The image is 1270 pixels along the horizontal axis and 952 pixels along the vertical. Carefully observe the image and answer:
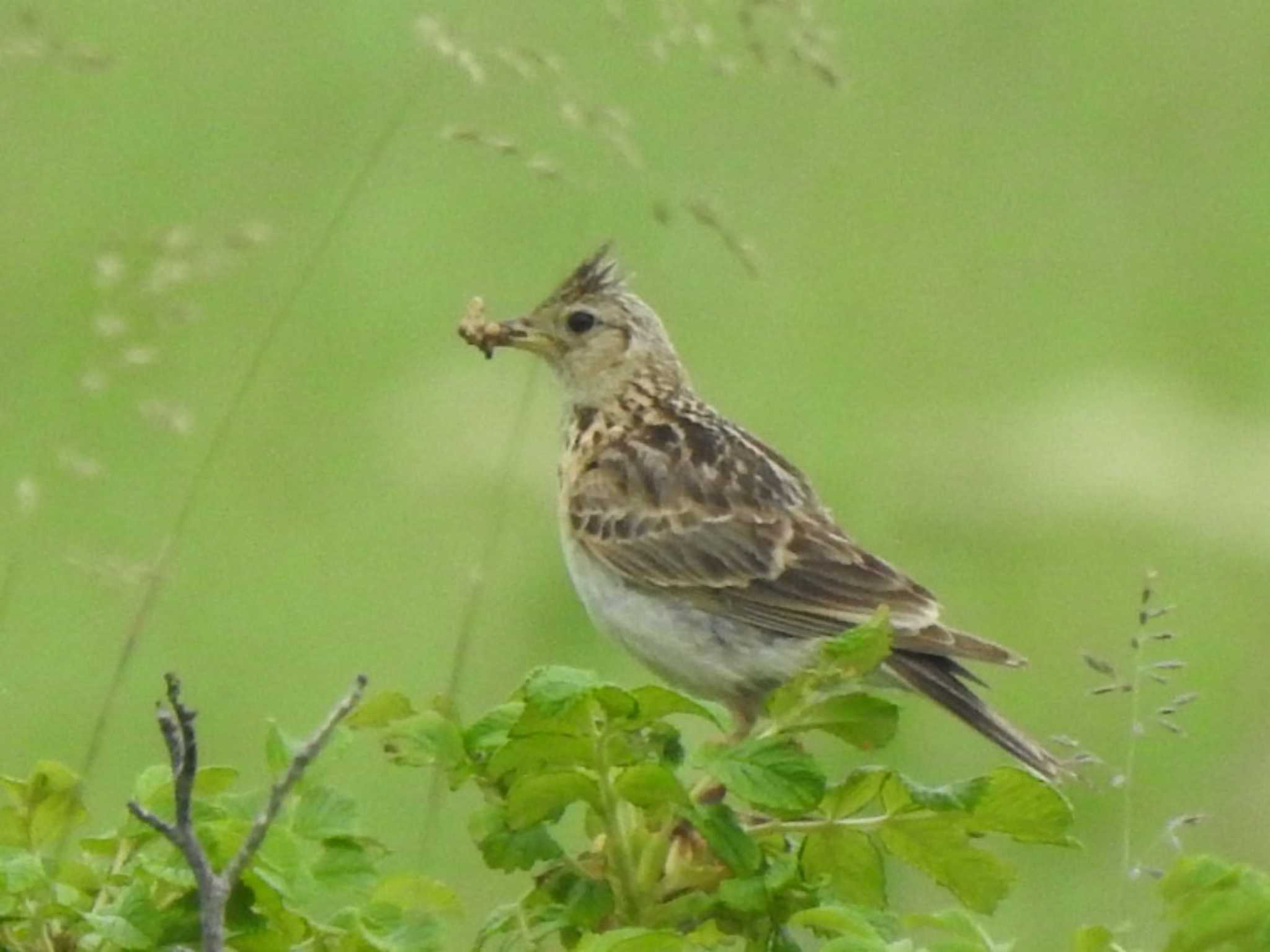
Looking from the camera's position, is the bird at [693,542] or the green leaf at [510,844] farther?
the bird at [693,542]

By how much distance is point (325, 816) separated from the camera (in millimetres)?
2885

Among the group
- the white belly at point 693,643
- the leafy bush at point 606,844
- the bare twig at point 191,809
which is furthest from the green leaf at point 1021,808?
the white belly at point 693,643

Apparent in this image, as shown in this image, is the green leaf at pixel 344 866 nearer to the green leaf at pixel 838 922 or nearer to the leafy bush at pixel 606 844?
the leafy bush at pixel 606 844

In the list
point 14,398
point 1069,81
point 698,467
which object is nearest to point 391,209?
point 14,398

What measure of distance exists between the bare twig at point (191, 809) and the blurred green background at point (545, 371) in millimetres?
2787

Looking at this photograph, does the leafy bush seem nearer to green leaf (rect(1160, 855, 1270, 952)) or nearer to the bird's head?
green leaf (rect(1160, 855, 1270, 952))

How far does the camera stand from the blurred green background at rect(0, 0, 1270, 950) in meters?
8.70

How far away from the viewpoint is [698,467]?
6637mm

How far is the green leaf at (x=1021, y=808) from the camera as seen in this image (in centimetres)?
288

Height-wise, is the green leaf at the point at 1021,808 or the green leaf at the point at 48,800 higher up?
the green leaf at the point at 1021,808

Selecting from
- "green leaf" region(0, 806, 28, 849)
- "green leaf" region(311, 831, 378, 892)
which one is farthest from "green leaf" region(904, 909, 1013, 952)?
"green leaf" region(0, 806, 28, 849)

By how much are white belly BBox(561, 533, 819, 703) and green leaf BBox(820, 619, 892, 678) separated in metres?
2.90

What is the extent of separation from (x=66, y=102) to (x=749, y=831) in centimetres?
1177

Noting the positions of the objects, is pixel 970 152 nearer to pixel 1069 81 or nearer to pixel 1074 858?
pixel 1069 81
